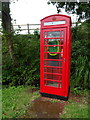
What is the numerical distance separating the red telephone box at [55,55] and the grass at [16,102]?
524 mm

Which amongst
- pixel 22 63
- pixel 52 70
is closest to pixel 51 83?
pixel 52 70

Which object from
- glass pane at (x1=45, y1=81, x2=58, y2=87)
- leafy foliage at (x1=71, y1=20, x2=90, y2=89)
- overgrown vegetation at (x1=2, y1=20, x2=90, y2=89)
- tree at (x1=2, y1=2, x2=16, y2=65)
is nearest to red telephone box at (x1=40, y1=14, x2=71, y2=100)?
glass pane at (x1=45, y1=81, x2=58, y2=87)

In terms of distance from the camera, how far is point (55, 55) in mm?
2949

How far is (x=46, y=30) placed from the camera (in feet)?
9.45

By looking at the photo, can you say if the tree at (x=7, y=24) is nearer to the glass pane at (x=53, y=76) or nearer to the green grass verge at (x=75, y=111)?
the glass pane at (x=53, y=76)

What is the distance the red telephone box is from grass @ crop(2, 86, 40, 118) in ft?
1.72

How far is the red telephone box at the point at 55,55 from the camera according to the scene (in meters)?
2.71

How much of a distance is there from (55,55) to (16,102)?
68.1 inches

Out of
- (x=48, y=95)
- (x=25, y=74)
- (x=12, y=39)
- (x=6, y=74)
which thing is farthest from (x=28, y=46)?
(x=48, y=95)

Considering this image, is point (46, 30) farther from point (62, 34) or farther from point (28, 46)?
point (28, 46)

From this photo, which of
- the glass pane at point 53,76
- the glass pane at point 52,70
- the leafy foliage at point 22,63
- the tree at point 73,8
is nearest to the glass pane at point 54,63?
the glass pane at point 52,70

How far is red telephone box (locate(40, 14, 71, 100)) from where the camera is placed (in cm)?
271

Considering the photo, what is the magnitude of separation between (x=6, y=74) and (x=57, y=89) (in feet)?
7.73

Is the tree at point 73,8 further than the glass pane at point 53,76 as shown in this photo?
Yes
